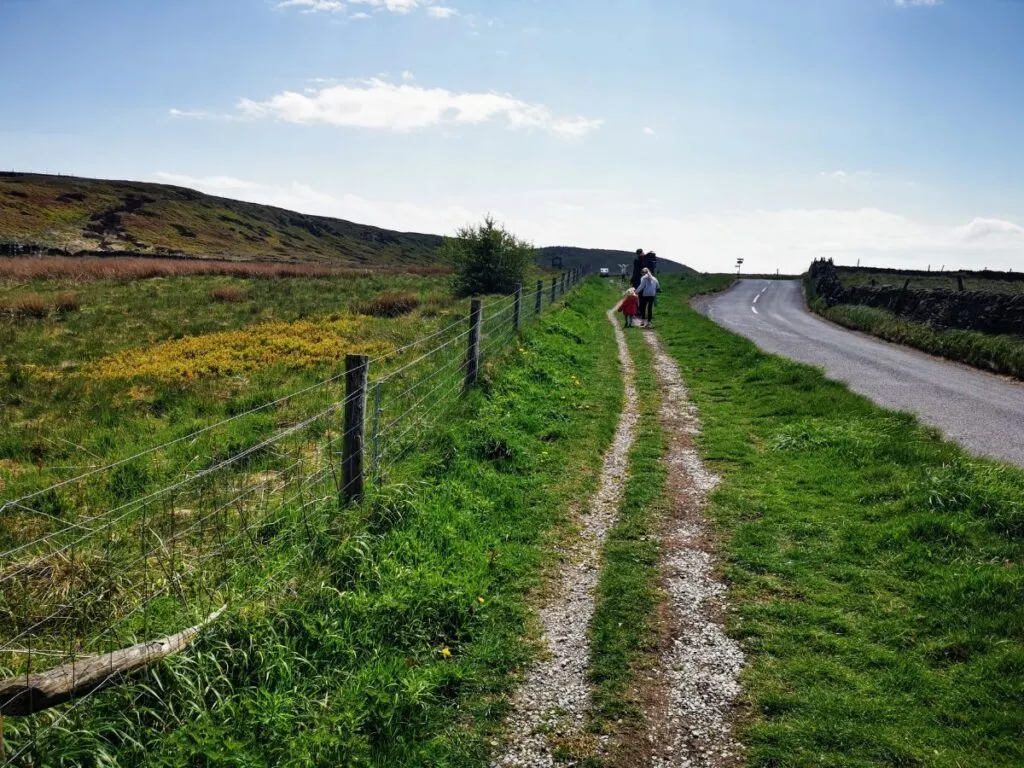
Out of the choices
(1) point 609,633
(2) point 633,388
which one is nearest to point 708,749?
(1) point 609,633

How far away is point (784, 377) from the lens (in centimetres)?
1295

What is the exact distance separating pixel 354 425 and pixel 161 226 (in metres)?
91.9

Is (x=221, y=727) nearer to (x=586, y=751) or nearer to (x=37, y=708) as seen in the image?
(x=37, y=708)

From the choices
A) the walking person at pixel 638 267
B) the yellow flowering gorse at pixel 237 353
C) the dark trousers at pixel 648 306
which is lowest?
the yellow flowering gorse at pixel 237 353

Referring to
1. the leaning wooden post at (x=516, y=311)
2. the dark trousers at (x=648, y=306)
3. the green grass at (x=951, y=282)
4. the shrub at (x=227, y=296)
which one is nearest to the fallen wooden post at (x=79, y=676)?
the leaning wooden post at (x=516, y=311)

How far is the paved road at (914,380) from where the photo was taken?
9695mm

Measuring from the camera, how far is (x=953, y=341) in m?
17.3

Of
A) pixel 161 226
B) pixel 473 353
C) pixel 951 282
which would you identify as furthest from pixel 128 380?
pixel 161 226

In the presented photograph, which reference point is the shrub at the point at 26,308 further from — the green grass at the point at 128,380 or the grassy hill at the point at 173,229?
the grassy hill at the point at 173,229

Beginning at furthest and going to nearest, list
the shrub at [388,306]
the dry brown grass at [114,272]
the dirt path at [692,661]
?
the dry brown grass at [114,272]
the shrub at [388,306]
the dirt path at [692,661]

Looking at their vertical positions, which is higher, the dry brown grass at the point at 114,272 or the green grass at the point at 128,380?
the dry brown grass at the point at 114,272

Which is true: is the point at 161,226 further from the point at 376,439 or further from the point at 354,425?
the point at 354,425

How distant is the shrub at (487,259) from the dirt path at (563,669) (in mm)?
23134

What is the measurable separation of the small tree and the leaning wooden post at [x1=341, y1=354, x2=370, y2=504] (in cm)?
2352
